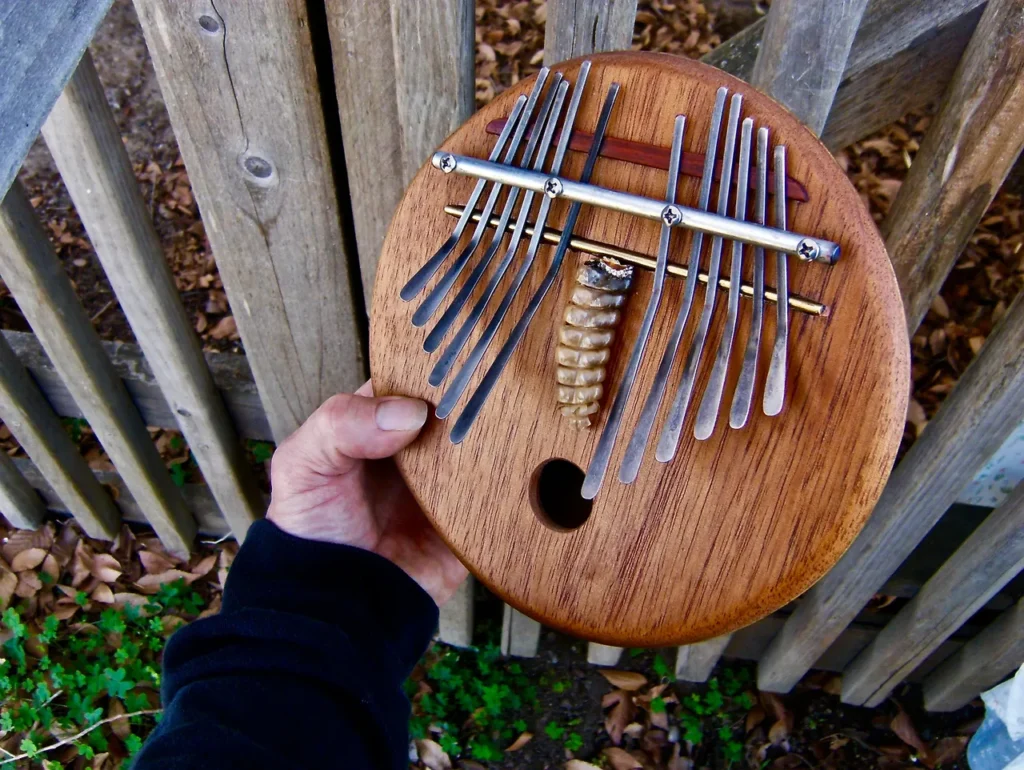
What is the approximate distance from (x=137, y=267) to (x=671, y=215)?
3.62 ft

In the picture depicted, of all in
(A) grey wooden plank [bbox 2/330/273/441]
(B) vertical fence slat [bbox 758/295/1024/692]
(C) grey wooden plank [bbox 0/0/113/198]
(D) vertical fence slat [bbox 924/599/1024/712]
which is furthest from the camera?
(A) grey wooden plank [bbox 2/330/273/441]

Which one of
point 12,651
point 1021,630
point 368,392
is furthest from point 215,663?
point 1021,630

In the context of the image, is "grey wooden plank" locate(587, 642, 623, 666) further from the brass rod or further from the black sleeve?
the brass rod

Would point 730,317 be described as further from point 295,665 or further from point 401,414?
point 295,665

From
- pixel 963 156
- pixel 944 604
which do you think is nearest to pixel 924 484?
pixel 944 604

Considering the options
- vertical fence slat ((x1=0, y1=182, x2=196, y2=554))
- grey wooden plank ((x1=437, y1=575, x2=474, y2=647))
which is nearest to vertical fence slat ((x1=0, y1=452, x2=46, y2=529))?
vertical fence slat ((x1=0, y1=182, x2=196, y2=554))

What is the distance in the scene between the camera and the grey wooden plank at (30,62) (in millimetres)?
693

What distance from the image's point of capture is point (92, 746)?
6.76ft

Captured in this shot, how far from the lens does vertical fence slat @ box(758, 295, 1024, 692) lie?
4.03ft

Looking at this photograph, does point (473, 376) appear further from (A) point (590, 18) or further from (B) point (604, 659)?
(B) point (604, 659)

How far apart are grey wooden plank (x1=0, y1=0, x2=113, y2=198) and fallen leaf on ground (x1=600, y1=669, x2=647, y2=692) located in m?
1.94

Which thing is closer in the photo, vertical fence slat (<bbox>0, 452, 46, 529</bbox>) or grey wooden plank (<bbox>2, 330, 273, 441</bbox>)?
grey wooden plank (<bbox>2, 330, 273, 441</bbox>)

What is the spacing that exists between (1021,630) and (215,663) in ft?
5.38

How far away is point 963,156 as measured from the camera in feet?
3.55
